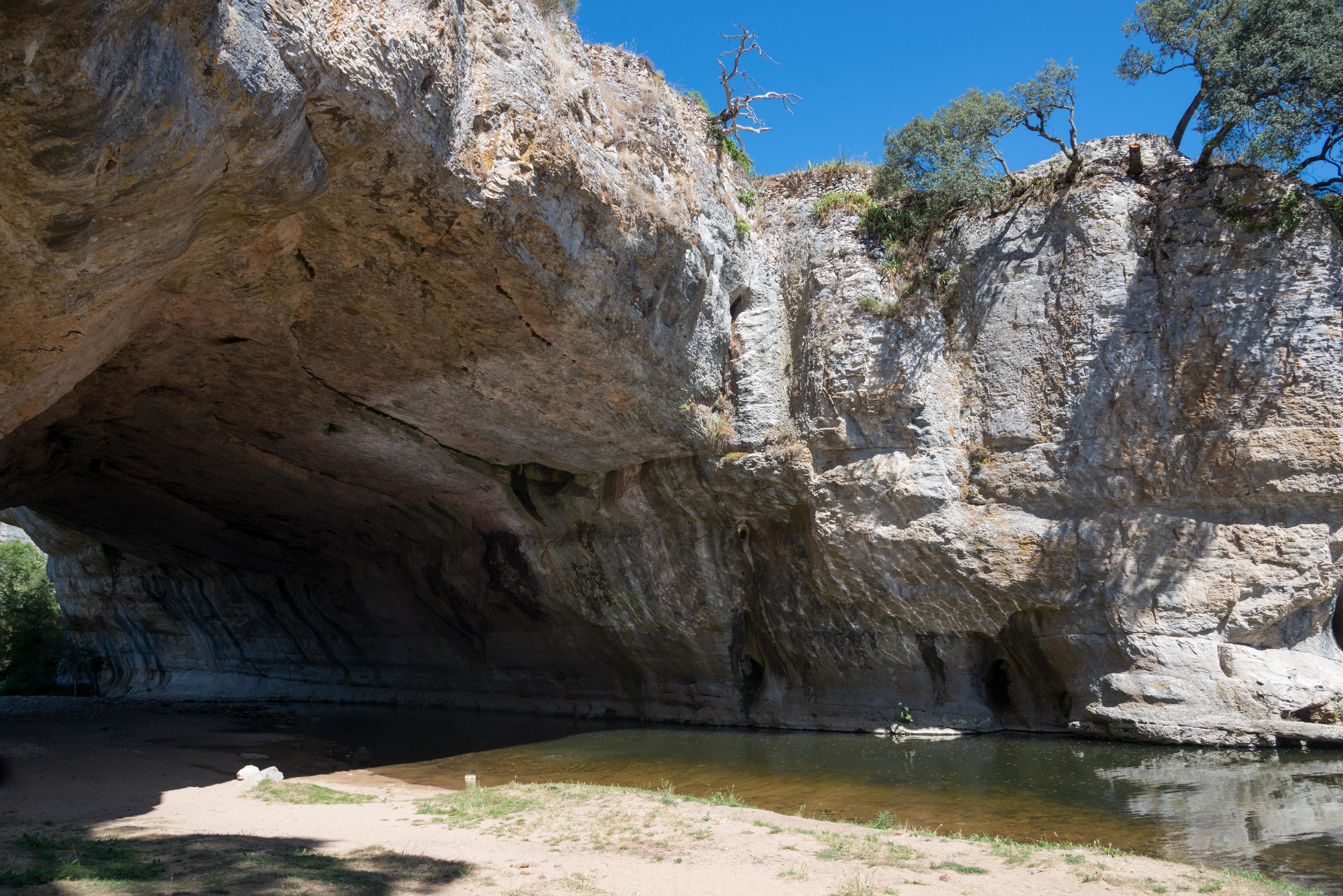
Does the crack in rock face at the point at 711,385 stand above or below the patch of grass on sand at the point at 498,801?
above

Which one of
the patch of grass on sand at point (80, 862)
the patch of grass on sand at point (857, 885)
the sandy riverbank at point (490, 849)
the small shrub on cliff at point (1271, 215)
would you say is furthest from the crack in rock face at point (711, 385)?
the patch of grass on sand at point (857, 885)

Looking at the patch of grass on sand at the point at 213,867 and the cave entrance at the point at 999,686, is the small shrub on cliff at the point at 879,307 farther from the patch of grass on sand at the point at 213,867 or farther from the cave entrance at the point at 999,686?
the patch of grass on sand at the point at 213,867

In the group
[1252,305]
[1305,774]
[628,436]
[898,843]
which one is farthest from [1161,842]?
[628,436]

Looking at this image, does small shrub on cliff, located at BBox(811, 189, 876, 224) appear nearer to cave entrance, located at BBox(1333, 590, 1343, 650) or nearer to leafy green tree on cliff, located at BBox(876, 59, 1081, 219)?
leafy green tree on cliff, located at BBox(876, 59, 1081, 219)

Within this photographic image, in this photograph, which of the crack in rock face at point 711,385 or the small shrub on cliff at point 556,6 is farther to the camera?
the small shrub on cliff at point 556,6

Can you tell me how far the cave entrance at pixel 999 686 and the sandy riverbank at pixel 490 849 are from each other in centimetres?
719

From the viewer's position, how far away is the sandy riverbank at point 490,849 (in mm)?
5746

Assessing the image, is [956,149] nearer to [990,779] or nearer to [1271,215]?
[1271,215]

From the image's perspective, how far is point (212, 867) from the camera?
5.83m

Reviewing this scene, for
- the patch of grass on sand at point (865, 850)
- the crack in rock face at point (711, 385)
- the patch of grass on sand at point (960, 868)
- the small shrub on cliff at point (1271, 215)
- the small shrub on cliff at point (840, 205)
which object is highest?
the small shrub on cliff at point (840, 205)

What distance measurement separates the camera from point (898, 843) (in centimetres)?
721

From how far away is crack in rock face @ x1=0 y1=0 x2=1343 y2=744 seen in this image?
27.7 ft

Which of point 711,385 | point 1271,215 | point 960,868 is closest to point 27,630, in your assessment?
point 711,385

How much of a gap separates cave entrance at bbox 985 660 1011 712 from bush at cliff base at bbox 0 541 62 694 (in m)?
36.3
